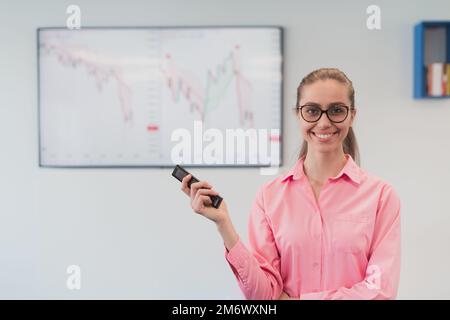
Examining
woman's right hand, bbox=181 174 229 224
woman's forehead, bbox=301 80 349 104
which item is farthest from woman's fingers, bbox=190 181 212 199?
woman's forehead, bbox=301 80 349 104

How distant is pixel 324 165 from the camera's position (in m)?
0.76

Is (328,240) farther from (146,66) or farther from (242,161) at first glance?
(146,66)

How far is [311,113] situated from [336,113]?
1.5 inches

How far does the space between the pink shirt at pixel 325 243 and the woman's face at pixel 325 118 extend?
6 cm

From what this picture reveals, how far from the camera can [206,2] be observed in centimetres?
151

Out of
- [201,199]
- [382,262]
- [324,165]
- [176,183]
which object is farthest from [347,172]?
[176,183]

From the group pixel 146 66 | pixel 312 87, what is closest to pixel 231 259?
pixel 312 87

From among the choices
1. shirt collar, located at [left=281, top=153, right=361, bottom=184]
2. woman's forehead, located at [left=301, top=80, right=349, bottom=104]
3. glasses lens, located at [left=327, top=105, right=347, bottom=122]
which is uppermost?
woman's forehead, located at [left=301, top=80, right=349, bottom=104]

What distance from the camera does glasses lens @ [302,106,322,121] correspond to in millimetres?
705

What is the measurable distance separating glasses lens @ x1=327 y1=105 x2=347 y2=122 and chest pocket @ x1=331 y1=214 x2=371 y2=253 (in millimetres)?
148

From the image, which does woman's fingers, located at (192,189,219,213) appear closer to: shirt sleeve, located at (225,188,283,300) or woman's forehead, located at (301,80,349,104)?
shirt sleeve, located at (225,188,283,300)

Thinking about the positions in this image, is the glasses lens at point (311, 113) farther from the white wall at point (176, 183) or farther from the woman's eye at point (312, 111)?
the white wall at point (176, 183)

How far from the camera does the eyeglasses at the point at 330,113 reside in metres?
0.70
